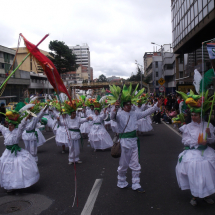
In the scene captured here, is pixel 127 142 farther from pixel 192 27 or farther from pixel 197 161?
pixel 192 27

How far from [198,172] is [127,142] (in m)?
1.57

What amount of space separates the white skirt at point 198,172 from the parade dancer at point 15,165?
2995 mm

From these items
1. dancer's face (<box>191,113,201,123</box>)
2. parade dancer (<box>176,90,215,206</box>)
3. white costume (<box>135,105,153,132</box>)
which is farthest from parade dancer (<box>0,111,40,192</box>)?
white costume (<box>135,105,153,132</box>)

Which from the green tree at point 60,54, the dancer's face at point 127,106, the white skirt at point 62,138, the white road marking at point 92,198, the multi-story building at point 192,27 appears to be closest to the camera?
the white road marking at point 92,198

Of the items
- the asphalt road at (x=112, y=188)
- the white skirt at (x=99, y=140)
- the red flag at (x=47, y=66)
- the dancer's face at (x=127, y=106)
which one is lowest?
the asphalt road at (x=112, y=188)

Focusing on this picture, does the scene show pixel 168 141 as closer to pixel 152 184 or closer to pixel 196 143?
pixel 152 184

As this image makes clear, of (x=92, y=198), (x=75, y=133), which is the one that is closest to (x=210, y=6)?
(x=75, y=133)

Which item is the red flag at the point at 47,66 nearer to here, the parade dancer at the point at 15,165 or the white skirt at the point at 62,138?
the parade dancer at the point at 15,165

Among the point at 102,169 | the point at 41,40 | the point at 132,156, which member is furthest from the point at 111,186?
the point at 41,40

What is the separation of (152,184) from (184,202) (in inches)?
43.0

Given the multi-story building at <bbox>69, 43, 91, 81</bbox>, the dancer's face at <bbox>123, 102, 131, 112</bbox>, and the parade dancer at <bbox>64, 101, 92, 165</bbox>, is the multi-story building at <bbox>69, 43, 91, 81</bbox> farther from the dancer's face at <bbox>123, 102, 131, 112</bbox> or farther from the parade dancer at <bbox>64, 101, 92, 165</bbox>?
the dancer's face at <bbox>123, 102, 131, 112</bbox>

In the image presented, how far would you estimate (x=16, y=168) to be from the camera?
17.3ft

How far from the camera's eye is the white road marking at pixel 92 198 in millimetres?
4396

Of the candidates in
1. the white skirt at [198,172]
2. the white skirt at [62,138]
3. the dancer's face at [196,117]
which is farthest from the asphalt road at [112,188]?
the dancer's face at [196,117]
